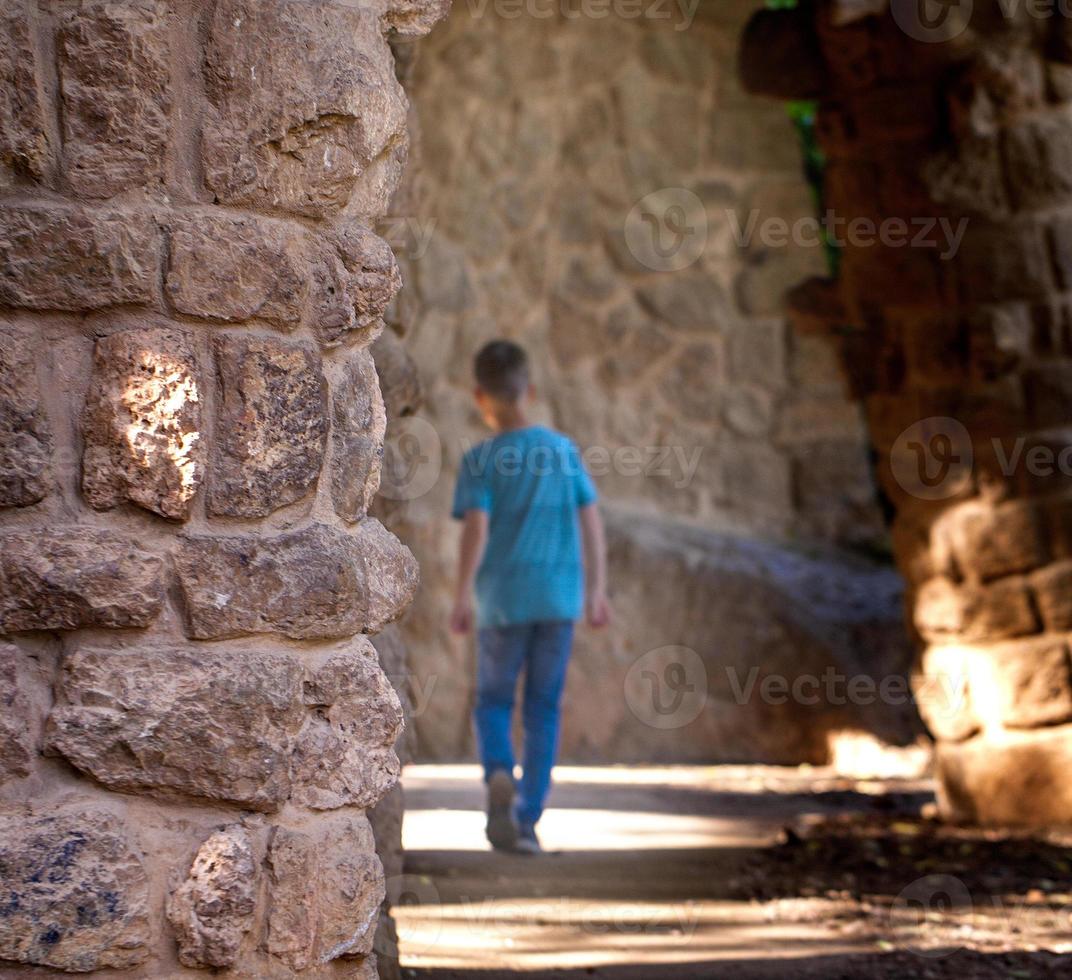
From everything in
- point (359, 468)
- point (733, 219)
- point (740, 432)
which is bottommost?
point (359, 468)

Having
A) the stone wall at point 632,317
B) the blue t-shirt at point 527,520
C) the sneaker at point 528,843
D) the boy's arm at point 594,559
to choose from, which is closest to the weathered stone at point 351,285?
the blue t-shirt at point 527,520

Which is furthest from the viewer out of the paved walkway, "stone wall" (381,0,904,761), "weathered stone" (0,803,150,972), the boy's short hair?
"stone wall" (381,0,904,761)

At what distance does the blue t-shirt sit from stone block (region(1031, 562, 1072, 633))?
156 centimetres

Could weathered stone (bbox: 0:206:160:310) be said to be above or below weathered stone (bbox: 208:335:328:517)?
above

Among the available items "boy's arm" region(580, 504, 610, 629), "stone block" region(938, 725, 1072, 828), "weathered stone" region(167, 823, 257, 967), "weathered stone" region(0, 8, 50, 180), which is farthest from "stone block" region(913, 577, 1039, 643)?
"weathered stone" region(0, 8, 50, 180)

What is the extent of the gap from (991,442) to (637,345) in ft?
9.87

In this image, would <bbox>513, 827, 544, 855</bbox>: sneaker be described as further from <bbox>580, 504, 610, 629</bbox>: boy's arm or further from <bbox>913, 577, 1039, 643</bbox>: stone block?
<bbox>913, 577, 1039, 643</bbox>: stone block

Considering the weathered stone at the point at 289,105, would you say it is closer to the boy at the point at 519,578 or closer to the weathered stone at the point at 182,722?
the weathered stone at the point at 182,722

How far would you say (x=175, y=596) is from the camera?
1.82 metres

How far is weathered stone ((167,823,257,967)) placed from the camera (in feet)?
5.82

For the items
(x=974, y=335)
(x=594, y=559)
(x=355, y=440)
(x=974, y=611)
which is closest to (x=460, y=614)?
(x=594, y=559)

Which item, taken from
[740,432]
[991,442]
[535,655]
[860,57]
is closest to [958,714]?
[991,442]

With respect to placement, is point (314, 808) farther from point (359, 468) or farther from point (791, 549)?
point (791, 549)

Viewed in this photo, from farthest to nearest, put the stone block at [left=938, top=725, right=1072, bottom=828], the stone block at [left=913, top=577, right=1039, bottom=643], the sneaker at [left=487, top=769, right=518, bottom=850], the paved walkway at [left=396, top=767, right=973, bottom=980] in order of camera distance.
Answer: the stone block at [left=913, top=577, right=1039, bottom=643], the stone block at [left=938, top=725, right=1072, bottom=828], the sneaker at [left=487, top=769, right=518, bottom=850], the paved walkway at [left=396, top=767, right=973, bottom=980]
